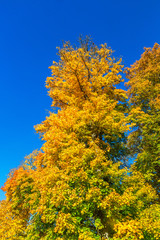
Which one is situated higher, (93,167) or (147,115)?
(147,115)

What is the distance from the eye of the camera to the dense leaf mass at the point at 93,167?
5504 mm

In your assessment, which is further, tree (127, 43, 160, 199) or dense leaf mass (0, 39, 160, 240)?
tree (127, 43, 160, 199)

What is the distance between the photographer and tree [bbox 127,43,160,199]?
29.7 feet

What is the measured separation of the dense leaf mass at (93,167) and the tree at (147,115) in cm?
7

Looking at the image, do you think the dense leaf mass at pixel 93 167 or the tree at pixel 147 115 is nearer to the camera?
the dense leaf mass at pixel 93 167

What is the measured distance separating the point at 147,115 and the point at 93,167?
5.67m

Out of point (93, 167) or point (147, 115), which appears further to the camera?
point (147, 115)

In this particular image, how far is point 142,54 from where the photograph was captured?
42.1 ft

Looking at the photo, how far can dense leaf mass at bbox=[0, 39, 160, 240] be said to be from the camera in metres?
5.50

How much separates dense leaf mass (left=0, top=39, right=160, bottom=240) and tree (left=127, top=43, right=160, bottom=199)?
0.22 ft

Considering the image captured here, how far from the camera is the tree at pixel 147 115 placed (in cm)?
905

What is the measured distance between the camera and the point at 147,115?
944 cm

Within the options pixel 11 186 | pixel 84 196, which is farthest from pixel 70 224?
pixel 11 186

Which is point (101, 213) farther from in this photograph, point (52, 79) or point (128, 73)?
point (128, 73)
